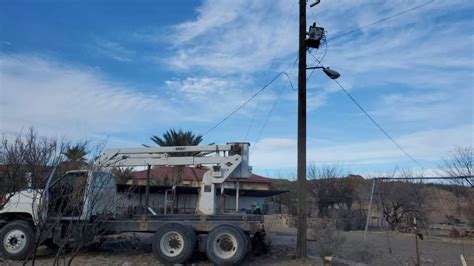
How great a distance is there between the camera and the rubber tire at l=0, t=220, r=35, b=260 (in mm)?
12656

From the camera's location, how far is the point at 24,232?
41.9ft

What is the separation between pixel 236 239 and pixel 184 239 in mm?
1346

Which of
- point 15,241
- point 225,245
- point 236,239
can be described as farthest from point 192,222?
point 15,241

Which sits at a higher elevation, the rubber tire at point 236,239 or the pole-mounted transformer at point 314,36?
the pole-mounted transformer at point 314,36

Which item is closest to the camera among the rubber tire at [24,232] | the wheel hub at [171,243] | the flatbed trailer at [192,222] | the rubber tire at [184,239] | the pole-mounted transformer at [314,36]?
the rubber tire at [184,239]

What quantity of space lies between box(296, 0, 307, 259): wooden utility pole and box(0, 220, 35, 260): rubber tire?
736cm

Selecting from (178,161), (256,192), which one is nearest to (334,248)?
(178,161)

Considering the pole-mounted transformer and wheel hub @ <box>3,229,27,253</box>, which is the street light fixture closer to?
the pole-mounted transformer

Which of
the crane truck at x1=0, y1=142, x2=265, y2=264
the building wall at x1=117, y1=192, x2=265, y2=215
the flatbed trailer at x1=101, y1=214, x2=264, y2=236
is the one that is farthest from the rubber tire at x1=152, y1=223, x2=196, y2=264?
the building wall at x1=117, y1=192, x2=265, y2=215

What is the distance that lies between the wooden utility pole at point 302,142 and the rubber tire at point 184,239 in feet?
11.0

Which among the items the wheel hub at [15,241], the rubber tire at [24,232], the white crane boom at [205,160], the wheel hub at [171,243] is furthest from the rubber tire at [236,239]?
the wheel hub at [15,241]

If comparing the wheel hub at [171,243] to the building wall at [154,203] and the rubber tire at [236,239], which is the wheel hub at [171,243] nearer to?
the rubber tire at [236,239]

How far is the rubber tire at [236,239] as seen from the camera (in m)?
12.3

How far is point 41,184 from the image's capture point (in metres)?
9.33
